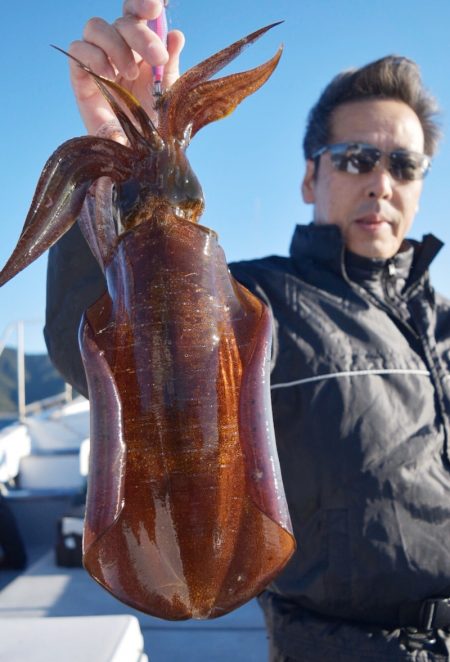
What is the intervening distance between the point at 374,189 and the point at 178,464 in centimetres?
210

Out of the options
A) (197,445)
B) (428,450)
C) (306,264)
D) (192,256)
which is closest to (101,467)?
(197,445)

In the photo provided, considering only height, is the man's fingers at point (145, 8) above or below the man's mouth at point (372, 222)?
above

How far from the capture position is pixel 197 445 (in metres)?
1.15

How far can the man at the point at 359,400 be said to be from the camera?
2.31 meters

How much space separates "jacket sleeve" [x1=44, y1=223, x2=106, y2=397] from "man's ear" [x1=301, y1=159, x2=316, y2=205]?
170 centimetres

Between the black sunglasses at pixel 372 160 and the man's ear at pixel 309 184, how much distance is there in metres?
0.32

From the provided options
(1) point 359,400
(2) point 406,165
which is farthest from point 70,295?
(2) point 406,165

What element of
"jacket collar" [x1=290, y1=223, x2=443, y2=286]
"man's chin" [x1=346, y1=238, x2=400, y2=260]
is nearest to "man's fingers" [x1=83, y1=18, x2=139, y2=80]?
"jacket collar" [x1=290, y1=223, x2=443, y2=286]

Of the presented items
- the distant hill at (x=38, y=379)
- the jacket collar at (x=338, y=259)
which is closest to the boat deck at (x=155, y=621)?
the jacket collar at (x=338, y=259)

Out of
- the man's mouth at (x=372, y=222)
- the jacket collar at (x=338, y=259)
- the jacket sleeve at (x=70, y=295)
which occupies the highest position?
the man's mouth at (x=372, y=222)

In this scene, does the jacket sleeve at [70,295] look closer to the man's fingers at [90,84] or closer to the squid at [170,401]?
the man's fingers at [90,84]

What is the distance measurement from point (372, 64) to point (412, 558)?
2.29 meters

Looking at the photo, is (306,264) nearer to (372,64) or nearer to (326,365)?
(326,365)

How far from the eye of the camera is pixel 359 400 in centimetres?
249
